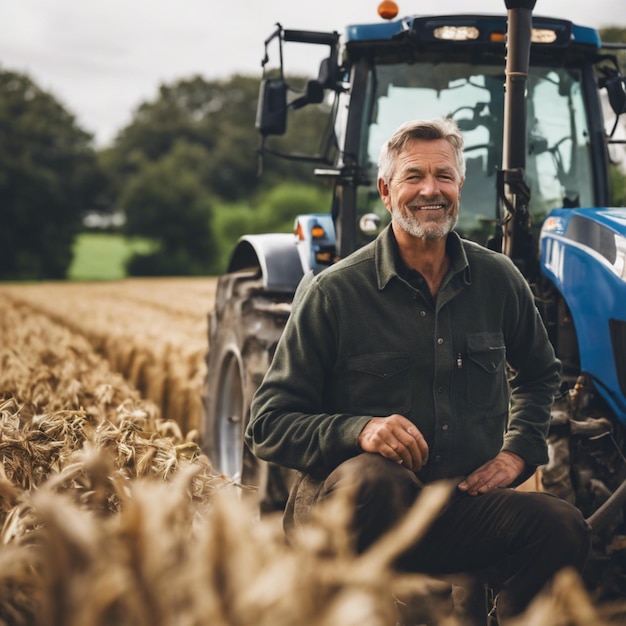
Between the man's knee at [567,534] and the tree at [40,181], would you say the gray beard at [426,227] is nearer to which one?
the man's knee at [567,534]

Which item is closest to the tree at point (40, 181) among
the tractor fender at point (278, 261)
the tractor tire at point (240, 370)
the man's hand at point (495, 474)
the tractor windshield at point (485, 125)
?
the tractor tire at point (240, 370)

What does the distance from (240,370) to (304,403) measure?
2260 mm

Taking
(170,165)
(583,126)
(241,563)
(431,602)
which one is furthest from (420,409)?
(170,165)

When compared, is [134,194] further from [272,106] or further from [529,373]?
[529,373]

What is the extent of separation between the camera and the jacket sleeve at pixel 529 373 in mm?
2850

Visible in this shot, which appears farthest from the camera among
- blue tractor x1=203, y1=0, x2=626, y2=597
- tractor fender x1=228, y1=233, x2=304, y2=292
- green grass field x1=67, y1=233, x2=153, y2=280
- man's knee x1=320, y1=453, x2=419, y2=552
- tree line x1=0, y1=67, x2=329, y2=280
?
green grass field x1=67, y1=233, x2=153, y2=280

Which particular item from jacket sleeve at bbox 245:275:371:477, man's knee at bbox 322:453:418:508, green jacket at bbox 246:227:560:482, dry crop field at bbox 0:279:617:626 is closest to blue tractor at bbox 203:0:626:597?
green jacket at bbox 246:227:560:482

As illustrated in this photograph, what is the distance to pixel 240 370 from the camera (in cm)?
494

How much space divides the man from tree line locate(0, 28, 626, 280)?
34155mm

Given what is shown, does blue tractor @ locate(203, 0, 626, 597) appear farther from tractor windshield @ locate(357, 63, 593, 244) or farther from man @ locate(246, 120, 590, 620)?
man @ locate(246, 120, 590, 620)

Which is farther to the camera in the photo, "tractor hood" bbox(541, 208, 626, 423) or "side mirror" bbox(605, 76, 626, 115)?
"side mirror" bbox(605, 76, 626, 115)

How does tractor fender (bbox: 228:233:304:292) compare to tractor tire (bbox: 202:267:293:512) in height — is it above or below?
above

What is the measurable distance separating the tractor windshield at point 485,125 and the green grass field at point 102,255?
1464 inches

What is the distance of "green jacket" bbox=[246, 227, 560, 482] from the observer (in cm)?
267
